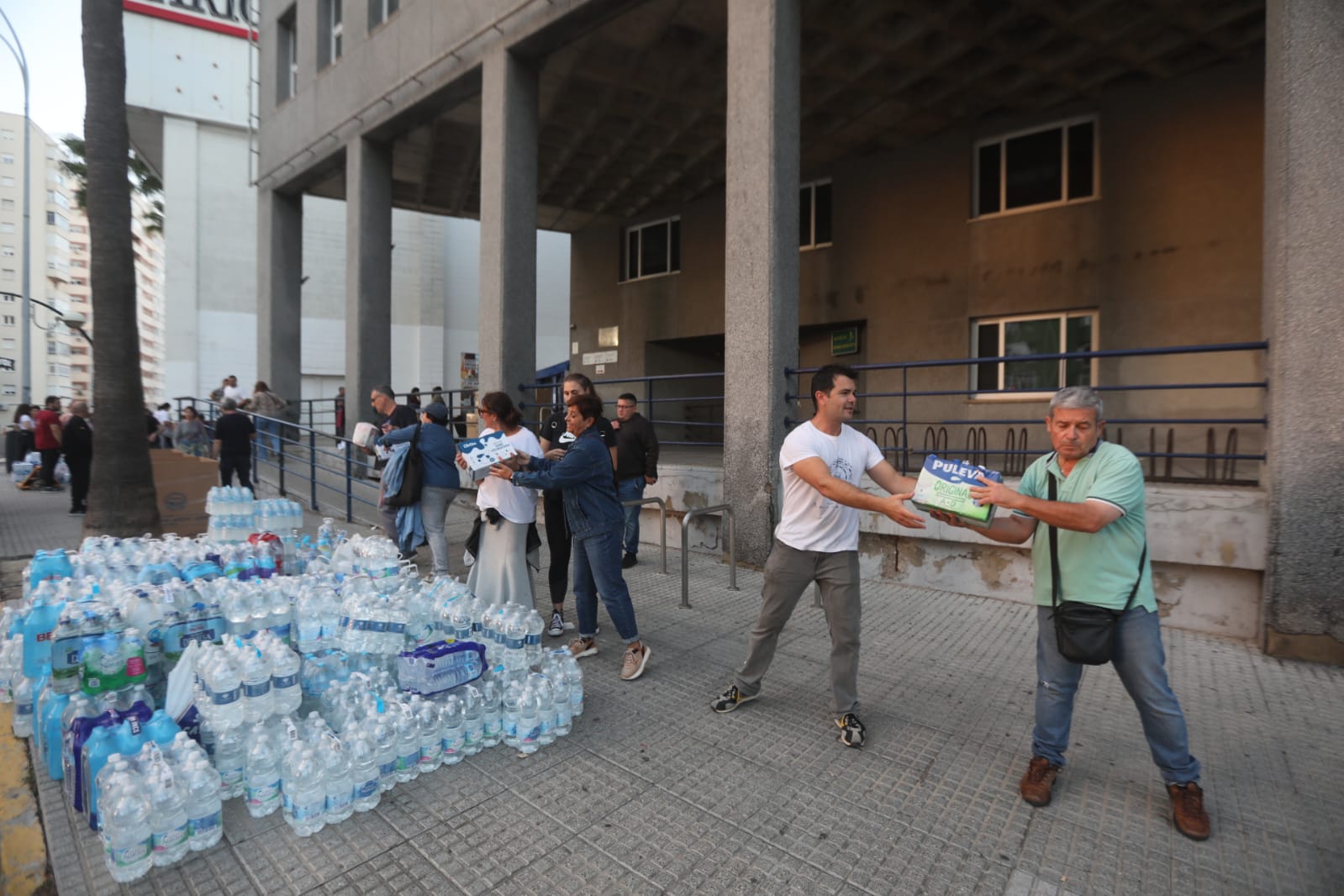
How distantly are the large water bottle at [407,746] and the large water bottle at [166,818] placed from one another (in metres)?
0.84

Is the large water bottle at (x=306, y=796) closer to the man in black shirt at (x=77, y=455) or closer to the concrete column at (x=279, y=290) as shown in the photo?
the man in black shirt at (x=77, y=455)

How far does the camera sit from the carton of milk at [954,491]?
10.1 ft

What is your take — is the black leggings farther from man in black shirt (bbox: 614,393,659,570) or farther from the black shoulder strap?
the black shoulder strap

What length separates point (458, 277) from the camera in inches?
1160

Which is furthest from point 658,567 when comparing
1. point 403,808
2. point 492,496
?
point 403,808

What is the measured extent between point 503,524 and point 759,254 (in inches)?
162

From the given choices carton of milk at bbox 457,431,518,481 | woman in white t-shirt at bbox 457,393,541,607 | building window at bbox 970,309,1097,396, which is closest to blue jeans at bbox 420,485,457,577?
woman in white t-shirt at bbox 457,393,541,607

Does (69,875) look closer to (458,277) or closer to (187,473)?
(187,473)

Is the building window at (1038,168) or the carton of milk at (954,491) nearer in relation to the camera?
the carton of milk at (954,491)

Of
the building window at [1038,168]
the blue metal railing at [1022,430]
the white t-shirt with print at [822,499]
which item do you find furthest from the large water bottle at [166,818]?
the building window at [1038,168]

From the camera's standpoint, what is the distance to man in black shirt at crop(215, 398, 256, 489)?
11.2 meters

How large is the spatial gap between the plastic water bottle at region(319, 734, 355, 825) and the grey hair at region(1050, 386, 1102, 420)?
341 centimetres

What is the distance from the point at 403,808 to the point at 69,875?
1.20 m

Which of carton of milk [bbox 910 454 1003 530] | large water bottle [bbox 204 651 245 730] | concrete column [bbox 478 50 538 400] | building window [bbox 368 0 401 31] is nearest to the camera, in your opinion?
carton of milk [bbox 910 454 1003 530]
